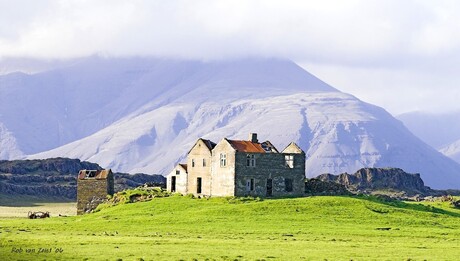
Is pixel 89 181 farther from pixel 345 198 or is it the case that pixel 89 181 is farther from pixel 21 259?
pixel 21 259

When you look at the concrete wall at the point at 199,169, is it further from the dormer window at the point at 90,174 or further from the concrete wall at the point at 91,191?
the dormer window at the point at 90,174

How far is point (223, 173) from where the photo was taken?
5458 inches

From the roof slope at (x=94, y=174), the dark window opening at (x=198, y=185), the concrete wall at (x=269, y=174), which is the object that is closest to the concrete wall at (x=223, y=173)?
the concrete wall at (x=269, y=174)

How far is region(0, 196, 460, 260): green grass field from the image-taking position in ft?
263

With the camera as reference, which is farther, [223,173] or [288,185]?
[288,185]

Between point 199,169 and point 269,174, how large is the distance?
11332mm

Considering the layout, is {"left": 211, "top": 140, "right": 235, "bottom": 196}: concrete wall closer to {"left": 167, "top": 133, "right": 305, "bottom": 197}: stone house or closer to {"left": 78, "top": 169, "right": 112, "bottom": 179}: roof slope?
{"left": 167, "top": 133, "right": 305, "bottom": 197}: stone house

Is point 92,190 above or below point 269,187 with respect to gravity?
below

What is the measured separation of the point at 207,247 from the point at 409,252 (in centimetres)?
1660

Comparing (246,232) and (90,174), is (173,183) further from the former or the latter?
(246,232)

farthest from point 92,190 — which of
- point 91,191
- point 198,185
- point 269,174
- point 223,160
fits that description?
point 269,174

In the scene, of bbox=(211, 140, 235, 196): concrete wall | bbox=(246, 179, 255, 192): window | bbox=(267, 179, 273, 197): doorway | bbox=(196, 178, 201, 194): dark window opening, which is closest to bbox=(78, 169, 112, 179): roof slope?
bbox=(196, 178, 201, 194): dark window opening

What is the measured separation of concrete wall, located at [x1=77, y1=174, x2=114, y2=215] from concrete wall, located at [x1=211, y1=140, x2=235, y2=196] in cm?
2135

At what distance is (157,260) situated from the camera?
242ft
